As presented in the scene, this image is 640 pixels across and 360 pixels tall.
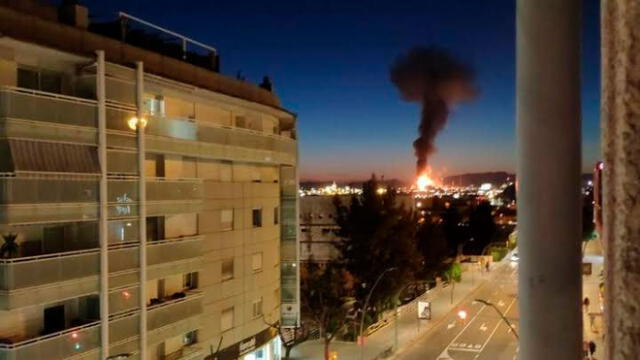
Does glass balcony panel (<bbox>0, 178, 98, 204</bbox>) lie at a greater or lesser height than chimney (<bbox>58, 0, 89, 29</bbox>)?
lesser

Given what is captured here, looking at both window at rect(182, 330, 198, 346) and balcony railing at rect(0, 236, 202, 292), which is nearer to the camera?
balcony railing at rect(0, 236, 202, 292)

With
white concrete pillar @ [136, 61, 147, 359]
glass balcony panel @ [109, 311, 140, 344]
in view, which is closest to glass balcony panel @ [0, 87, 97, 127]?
white concrete pillar @ [136, 61, 147, 359]

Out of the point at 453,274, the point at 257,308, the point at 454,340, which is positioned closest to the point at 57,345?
the point at 257,308

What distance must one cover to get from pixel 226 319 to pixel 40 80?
1314cm

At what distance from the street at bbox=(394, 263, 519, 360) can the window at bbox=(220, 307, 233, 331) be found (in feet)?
51.5

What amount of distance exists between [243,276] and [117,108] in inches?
444

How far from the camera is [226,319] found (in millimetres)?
28312

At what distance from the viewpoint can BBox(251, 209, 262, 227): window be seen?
30547mm

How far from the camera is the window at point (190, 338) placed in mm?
25453

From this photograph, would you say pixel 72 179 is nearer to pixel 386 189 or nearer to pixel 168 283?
pixel 168 283

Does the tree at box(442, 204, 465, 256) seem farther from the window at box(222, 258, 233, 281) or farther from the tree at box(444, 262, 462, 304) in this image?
the window at box(222, 258, 233, 281)

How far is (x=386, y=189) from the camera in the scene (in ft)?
175

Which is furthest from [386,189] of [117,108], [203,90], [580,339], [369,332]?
[580,339]

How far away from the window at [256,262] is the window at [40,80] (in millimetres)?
13026
